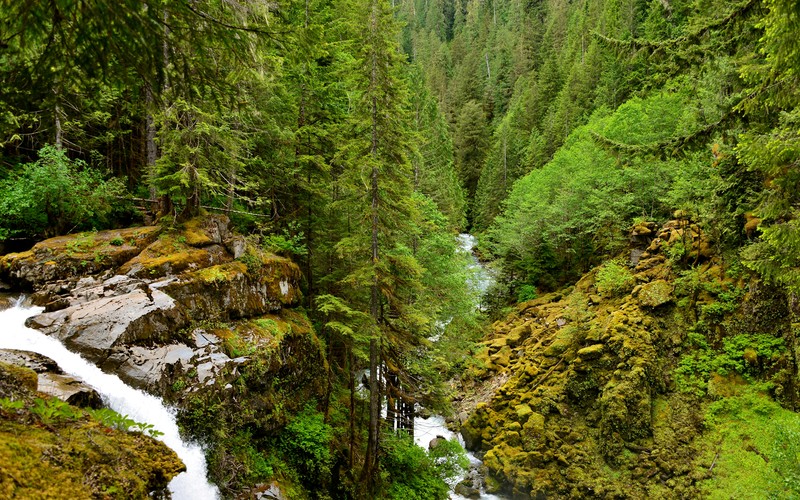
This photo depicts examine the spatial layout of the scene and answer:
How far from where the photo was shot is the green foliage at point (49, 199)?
10.9 m

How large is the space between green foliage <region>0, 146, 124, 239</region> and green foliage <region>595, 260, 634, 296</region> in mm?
20329

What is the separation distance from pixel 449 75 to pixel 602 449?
242 ft

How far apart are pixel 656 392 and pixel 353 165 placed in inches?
546

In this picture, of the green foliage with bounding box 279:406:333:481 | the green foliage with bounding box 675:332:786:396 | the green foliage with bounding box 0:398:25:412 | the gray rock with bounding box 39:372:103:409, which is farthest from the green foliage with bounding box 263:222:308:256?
the green foliage with bounding box 675:332:786:396

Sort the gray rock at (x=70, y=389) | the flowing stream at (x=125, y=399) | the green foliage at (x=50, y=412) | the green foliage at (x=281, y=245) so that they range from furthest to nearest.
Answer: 1. the green foliage at (x=281, y=245)
2. the flowing stream at (x=125, y=399)
3. the gray rock at (x=70, y=389)
4. the green foliage at (x=50, y=412)

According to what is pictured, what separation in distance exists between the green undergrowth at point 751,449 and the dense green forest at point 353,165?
4156mm

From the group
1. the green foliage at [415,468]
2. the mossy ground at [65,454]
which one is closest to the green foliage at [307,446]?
the green foliage at [415,468]

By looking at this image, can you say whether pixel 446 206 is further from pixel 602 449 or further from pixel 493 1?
pixel 493 1

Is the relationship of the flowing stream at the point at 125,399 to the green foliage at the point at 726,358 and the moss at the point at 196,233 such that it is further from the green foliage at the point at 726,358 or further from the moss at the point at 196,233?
the green foliage at the point at 726,358

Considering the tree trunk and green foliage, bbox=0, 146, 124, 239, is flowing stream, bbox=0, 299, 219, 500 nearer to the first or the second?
green foliage, bbox=0, 146, 124, 239

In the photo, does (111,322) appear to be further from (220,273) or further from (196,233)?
(196,233)

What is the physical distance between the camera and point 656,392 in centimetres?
1452

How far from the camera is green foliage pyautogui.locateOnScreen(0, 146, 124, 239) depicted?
10.9m

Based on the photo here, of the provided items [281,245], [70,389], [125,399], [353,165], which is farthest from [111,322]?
[353,165]
